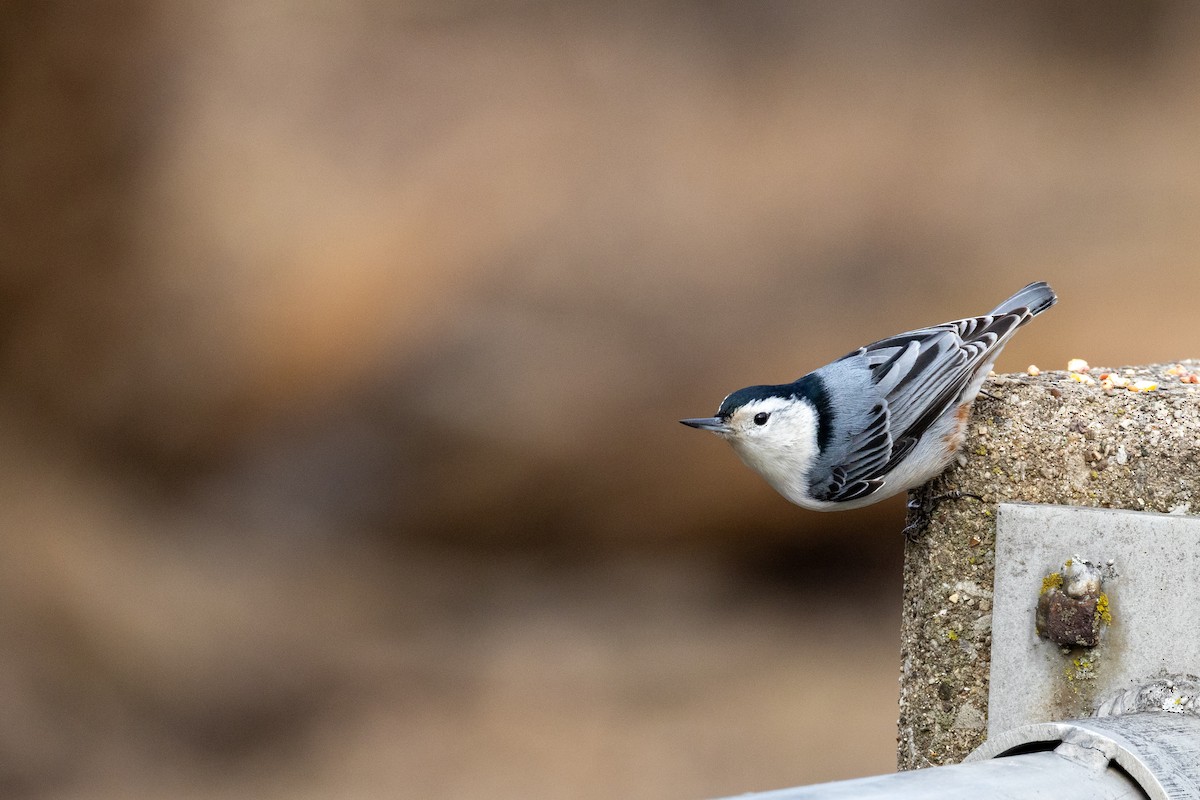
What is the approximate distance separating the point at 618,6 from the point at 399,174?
0.89 m

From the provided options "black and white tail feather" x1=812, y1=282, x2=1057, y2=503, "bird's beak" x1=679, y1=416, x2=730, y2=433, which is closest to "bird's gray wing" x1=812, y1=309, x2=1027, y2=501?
"black and white tail feather" x1=812, y1=282, x2=1057, y2=503

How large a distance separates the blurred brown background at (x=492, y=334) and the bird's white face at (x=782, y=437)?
195 cm

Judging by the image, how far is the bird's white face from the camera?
5.77 feet

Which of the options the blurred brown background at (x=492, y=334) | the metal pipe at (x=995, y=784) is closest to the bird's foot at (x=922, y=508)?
the metal pipe at (x=995, y=784)

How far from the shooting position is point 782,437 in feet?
5.79

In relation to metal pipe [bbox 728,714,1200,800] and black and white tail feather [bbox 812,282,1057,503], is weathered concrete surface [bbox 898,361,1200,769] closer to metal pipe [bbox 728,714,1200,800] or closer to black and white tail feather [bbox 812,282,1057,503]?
black and white tail feather [bbox 812,282,1057,503]

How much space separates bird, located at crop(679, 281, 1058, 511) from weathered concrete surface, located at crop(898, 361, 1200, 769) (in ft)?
0.19

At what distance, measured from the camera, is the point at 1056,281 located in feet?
12.4

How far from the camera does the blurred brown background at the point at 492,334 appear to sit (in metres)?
3.61

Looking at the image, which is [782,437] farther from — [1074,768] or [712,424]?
[1074,768]

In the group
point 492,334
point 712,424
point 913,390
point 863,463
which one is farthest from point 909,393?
point 492,334

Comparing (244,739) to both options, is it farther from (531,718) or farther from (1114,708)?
(1114,708)

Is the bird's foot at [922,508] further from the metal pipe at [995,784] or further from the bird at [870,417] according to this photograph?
the metal pipe at [995,784]

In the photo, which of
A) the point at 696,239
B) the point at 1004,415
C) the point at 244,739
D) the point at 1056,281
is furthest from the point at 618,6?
the point at 244,739
